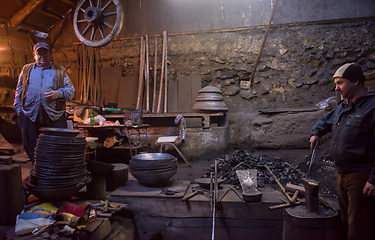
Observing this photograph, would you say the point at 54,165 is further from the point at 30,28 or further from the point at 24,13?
the point at 30,28

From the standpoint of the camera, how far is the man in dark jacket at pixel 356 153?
6.31 feet

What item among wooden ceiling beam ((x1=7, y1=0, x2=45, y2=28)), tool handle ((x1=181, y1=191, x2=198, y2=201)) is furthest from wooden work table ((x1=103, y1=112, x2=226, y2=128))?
wooden ceiling beam ((x1=7, y1=0, x2=45, y2=28))

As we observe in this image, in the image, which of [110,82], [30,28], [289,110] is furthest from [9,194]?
[30,28]

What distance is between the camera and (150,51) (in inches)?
298

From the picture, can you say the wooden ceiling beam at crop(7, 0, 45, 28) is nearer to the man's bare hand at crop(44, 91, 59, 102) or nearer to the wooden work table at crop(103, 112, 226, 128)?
the wooden work table at crop(103, 112, 226, 128)

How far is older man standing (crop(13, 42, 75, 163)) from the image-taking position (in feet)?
10.1

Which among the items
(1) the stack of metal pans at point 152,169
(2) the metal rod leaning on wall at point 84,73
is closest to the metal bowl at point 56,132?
(1) the stack of metal pans at point 152,169

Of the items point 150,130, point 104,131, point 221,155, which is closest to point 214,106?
point 221,155

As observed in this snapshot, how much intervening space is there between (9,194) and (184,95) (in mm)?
5222

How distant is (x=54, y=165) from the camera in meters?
2.48

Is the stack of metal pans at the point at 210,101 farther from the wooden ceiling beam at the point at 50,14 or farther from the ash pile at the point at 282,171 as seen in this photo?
the wooden ceiling beam at the point at 50,14

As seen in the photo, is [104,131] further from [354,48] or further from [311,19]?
[354,48]

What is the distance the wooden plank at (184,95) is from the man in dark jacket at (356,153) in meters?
4.97

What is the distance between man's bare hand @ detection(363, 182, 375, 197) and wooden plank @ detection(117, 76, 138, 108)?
6.24 m
